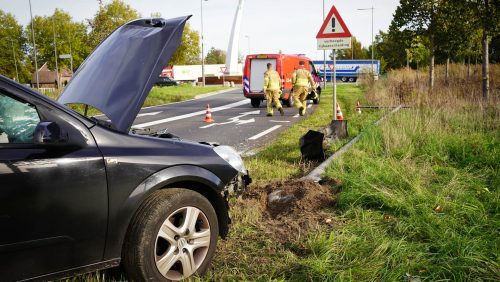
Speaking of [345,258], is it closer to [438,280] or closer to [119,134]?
[438,280]

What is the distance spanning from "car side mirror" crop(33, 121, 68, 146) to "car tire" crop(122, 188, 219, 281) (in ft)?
2.06

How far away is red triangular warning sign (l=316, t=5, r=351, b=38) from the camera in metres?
9.30

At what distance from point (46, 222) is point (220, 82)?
60.0 m

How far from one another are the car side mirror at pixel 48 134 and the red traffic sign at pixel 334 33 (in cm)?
789

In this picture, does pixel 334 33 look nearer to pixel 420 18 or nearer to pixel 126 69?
pixel 126 69

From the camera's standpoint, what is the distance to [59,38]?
59562 millimetres

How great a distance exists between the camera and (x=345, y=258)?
3039 millimetres

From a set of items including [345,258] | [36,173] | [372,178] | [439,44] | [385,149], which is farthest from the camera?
[439,44]

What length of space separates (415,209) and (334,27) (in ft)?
21.0

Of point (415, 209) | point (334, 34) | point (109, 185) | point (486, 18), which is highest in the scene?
point (486, 18)

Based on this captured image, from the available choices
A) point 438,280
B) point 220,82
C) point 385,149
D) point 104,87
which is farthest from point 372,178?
point 220,82

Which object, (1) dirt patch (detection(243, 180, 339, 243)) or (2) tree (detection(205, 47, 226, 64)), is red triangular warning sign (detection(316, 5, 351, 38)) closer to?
(1) dirt patch (detection(243, 180, 339, 243))

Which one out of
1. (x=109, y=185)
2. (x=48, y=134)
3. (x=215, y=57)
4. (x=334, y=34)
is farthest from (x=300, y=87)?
(x=215, y=57)

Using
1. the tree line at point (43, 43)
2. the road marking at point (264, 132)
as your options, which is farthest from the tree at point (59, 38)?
the road marking at point (264, 132)
